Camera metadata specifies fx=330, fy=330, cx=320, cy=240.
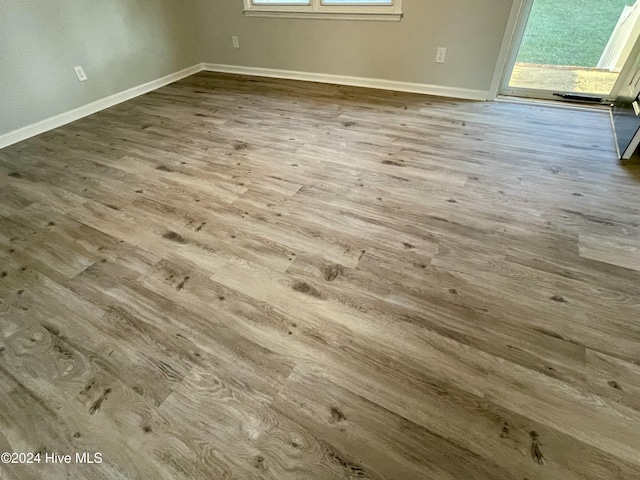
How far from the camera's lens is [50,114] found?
9.34 ft

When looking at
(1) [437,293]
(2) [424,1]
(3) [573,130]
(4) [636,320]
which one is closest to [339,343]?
(1) [437,293]

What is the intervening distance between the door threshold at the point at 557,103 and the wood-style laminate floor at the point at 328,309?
0.38 meters

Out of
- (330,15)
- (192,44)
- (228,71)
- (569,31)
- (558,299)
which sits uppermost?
(330,15)

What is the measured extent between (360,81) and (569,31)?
5.97ft

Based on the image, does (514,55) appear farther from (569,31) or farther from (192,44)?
(192,44)

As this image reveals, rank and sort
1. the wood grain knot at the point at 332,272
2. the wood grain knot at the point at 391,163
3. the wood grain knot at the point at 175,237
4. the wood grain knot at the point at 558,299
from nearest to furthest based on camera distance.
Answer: the wood grain knot at the point at 558,299, the wood grain knot at the point at 332,272, the wood grain knot at the point at 175,237, the wood grain knot at the point at 391,163

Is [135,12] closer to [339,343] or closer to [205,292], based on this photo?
[205,292]

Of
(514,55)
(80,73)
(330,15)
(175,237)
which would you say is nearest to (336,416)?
(175,237)

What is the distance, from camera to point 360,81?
3.35 metres

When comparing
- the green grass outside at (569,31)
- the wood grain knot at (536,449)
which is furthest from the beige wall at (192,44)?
the wood grain knot at (536,449)

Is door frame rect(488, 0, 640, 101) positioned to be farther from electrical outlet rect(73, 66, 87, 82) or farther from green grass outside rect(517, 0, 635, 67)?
electrical outlet rect(73, 66, 87, 82)

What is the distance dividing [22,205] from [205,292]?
1.47 m

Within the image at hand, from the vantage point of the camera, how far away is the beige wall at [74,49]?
8.36ft

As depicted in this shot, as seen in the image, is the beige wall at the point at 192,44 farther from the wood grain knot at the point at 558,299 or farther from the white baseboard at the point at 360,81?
the wood grain knot at the point at 558,299
